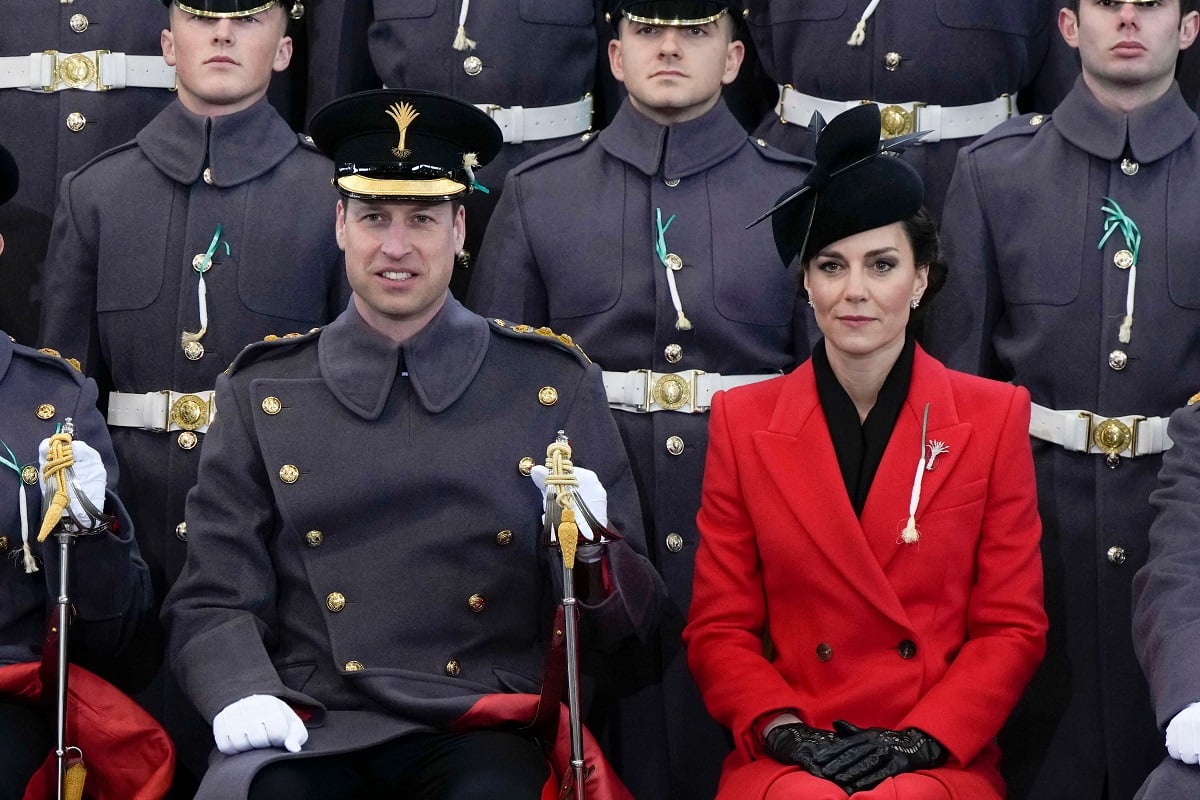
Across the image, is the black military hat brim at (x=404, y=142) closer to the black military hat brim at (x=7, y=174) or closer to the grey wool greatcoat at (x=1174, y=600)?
the black military hat brim at (x=7, y=174)

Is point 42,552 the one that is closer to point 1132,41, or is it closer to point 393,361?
point 393,361

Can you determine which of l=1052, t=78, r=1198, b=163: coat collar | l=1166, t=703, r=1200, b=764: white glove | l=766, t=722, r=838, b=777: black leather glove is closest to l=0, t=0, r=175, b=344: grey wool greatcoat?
l=1052, t=78, r=1198, b=163: coat collar

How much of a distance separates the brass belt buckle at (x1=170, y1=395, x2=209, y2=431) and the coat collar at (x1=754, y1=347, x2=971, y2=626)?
1380mm

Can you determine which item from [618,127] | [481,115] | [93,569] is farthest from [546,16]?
[93,569]

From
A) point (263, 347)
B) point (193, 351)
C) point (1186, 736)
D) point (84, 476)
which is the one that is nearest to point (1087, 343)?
point (1186, 736)

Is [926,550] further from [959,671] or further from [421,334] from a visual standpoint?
[421,334]

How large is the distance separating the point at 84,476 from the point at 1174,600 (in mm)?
2004

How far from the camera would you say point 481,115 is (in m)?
4.07

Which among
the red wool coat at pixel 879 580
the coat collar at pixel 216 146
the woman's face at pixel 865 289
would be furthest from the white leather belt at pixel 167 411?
the woman's face at pixel 865 289

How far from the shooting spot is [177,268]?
4.79 meters

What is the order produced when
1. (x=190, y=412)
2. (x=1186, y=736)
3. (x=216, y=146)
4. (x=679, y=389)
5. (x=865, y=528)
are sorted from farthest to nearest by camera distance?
(x=216, y=146) → (x=190, y=412) → (x=679, y=389) → (x=865, y=528) → (x=1186, y=736)

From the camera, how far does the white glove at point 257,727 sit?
3.66 metres

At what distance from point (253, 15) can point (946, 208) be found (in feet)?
5.34

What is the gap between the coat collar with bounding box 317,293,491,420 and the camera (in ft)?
13.1
